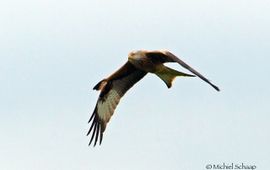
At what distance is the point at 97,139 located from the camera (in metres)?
15.7

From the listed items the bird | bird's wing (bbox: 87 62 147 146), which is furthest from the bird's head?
bird's wing (bbox: 87 62 147 146)

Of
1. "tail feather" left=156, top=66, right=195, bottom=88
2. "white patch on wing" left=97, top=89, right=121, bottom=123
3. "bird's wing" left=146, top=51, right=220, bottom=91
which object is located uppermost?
"bird's wing" left=146, top=51, right=220, bottom=91

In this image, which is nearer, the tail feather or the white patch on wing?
the tail feather

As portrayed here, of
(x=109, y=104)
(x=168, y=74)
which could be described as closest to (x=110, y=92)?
(x=109, y=104)

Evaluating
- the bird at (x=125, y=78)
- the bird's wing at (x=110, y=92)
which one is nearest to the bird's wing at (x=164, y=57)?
the bird at (x=125, y=78)

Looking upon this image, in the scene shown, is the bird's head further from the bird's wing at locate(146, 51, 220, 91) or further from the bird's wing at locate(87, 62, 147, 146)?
the bird's wing at locate(87, 62, 147, 146)

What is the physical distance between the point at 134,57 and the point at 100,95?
1.72 metres

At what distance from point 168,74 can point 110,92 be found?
1553 millimetres

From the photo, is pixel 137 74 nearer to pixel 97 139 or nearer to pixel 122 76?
pixel 122 76

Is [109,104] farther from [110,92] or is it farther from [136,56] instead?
[136,56]

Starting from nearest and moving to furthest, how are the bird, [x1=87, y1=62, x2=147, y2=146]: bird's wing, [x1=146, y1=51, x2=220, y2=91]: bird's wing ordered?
[x1=146, y1=51, x2=220, y2=91]: bird's wing
the bird
[x1=87, y1=62, x2=147, y2=146]: bird's wing

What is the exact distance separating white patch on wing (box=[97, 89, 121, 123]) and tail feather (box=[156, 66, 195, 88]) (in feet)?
3.95

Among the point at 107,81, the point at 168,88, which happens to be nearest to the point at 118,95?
the point at 107,81

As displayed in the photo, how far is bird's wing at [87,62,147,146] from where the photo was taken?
15.3m
